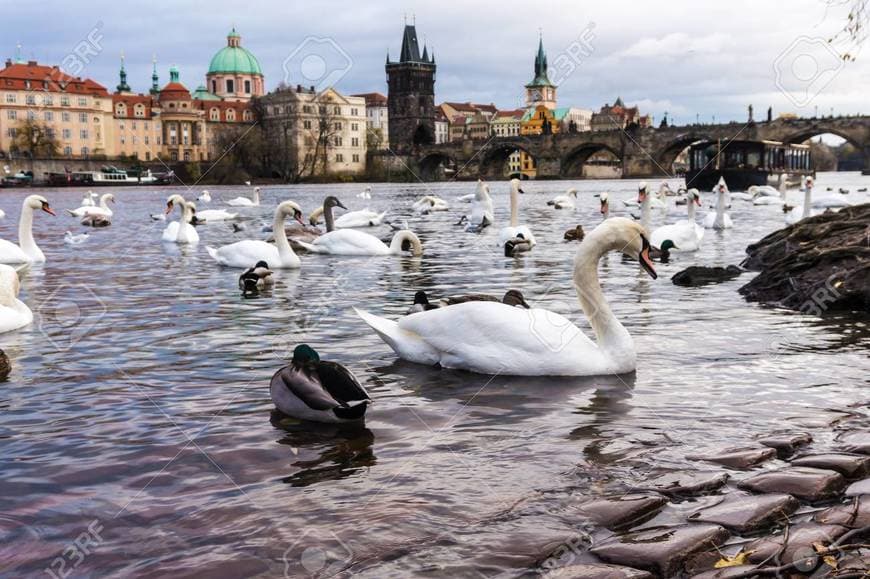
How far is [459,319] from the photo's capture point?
663 centimetres

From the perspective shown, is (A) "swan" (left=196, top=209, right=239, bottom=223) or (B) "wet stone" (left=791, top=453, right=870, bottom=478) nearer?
(B) "wet stone" (left=791, top=453, right=870, bottom=478)

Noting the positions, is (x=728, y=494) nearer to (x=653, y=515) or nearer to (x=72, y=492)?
(x=653, y=515)

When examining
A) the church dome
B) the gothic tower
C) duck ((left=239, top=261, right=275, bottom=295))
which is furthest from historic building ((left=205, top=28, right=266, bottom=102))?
duck ((left=239, top=261, right=275, bottom=295))

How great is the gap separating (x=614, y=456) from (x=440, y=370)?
2.27 m

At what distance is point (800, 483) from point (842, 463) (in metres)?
0.38

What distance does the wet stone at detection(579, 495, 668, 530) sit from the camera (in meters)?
4.02

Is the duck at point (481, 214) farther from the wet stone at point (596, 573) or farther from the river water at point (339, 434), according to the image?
the wet stone at point (596, 573)

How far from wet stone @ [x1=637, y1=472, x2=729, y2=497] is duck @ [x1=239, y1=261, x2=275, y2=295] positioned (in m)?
8.06

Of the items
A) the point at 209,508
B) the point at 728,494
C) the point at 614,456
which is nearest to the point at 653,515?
the point at 728,494

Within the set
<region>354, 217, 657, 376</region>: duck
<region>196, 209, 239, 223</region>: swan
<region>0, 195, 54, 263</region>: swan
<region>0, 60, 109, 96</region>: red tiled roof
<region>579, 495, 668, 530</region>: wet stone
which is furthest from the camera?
<region>0, 60, 109, 96</region>: red tiled roof

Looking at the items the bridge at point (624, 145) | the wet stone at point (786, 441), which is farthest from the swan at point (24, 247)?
the bridge at point (624, 145)

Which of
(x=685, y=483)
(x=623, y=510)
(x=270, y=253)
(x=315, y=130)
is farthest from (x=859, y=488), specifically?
(x=315, y=130)

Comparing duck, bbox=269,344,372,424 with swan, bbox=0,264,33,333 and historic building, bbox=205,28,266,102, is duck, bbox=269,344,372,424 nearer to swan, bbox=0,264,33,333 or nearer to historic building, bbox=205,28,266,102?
swan, bbox=0,264,33,333

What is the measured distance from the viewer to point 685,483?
4434mm
